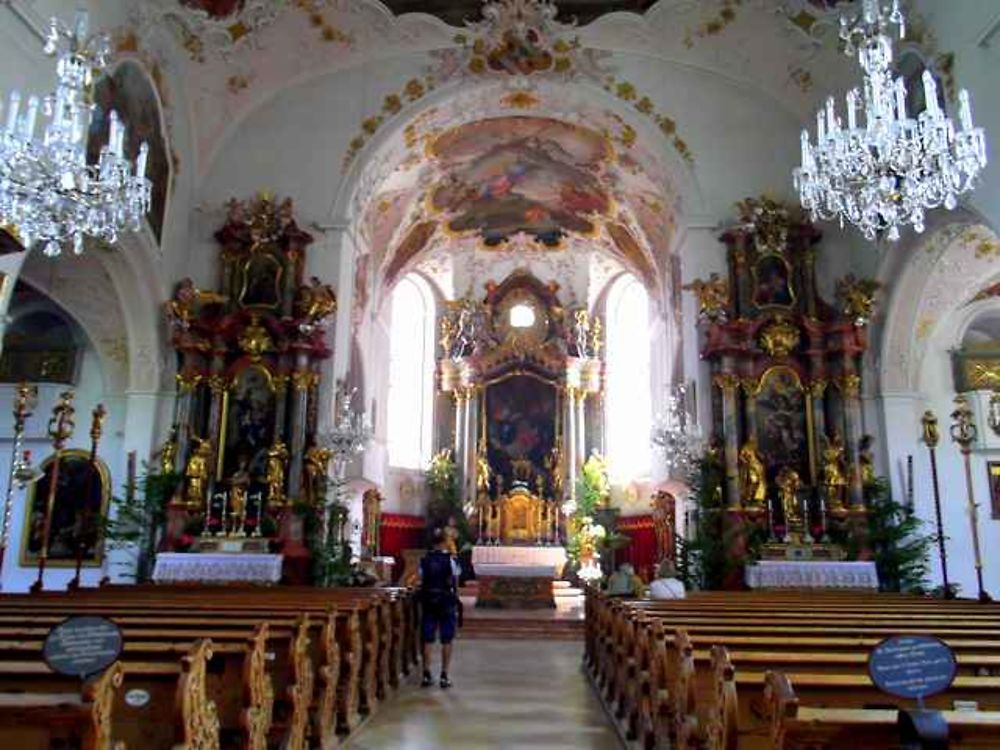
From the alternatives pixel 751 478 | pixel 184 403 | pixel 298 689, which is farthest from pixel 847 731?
pixel 184 403

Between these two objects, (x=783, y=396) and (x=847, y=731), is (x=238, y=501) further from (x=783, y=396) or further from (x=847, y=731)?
(x=847, y=731)

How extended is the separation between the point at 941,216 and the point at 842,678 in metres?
10.1

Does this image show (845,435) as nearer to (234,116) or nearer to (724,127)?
(724,127)

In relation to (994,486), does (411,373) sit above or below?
above

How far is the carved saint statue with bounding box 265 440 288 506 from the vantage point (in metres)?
13.1

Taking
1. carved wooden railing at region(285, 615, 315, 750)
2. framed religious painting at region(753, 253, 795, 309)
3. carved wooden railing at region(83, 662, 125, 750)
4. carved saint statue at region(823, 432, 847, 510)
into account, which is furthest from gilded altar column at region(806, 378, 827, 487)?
carved wooden railing at region(83, 662, 125, 750)

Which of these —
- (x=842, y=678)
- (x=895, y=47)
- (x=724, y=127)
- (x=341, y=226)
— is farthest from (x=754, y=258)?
(x=842, y=678)

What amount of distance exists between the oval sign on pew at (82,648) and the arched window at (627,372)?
20.3 metres

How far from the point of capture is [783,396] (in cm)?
1384

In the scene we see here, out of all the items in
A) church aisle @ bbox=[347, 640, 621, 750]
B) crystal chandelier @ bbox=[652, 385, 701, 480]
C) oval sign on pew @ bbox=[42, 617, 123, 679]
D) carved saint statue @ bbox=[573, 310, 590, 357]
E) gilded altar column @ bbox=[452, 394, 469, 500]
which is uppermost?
carved saint statue @ bbox=[573, 310, 590, 357]

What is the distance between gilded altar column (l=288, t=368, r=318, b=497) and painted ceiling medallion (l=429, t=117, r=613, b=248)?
18.2ft

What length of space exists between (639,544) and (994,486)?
26.5ft

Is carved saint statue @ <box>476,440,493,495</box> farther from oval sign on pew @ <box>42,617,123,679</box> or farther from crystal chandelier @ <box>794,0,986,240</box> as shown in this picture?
oval sign on pew @ <box>42,617,123,679</box>

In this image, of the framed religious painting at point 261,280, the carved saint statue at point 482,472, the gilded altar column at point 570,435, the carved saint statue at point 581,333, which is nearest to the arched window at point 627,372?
the carved saint statue at point 581,333
